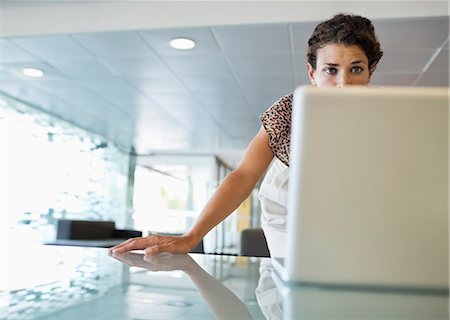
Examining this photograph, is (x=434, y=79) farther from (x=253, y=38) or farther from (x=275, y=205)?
(x=275, y=205)

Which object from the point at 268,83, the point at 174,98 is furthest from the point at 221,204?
the point at 174,98

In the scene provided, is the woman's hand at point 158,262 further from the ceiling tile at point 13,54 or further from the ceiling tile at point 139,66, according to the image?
the ceiling tile at point 13,54

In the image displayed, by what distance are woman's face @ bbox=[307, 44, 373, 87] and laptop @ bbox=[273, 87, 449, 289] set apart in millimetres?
670

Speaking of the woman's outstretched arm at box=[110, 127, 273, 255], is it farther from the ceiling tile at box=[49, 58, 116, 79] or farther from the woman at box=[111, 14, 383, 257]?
the ceiling tile at box=[49, 58, 116, 79]

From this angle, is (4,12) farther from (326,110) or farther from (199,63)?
(326,110)

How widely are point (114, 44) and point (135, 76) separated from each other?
796 mm

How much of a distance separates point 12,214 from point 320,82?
19.2 ft

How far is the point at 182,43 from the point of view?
11.7 ft

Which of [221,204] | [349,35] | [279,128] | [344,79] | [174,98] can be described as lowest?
[221,204]

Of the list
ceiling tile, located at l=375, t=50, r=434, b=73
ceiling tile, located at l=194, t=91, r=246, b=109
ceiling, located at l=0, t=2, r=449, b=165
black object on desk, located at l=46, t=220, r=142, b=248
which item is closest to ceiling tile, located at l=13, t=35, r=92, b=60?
ceiling, located at l=0, t=2, r=449, b=165

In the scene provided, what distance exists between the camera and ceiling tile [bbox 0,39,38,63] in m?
3.82

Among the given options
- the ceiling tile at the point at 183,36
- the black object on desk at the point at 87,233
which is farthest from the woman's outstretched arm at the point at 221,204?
the black object on desk at the point at 87,233

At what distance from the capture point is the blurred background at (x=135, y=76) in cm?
324

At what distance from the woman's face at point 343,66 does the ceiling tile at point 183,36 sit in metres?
2.30
